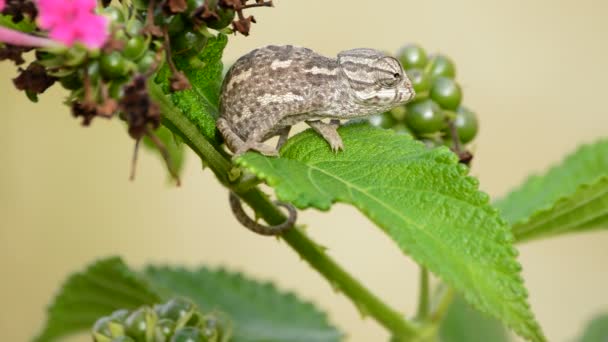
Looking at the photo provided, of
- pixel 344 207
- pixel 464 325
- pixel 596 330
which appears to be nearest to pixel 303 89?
pixel 464 325

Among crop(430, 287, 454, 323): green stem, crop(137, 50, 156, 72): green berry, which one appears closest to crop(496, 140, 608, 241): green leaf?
crop(430, 287, 454, 323): green stem

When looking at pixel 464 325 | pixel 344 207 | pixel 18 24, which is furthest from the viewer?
pixel 344 207

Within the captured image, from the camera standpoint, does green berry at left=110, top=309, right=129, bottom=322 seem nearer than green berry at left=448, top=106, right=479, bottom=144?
Yes

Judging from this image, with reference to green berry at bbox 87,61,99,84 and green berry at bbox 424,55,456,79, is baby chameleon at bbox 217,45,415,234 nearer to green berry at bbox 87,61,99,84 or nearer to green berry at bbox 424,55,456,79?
green berry at bbox 424,55,456,79

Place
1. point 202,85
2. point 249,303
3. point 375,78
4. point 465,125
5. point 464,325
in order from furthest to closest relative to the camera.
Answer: point 464,325 → point 249,303 → point 465,125 → point 375,78 → point 202,85

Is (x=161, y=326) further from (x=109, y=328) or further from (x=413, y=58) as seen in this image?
(x=413, y=58)

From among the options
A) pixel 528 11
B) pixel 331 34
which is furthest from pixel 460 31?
pixel 331 34

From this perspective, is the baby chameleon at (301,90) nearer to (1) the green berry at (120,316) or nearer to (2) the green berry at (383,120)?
(2) the green berry at (383,120)
